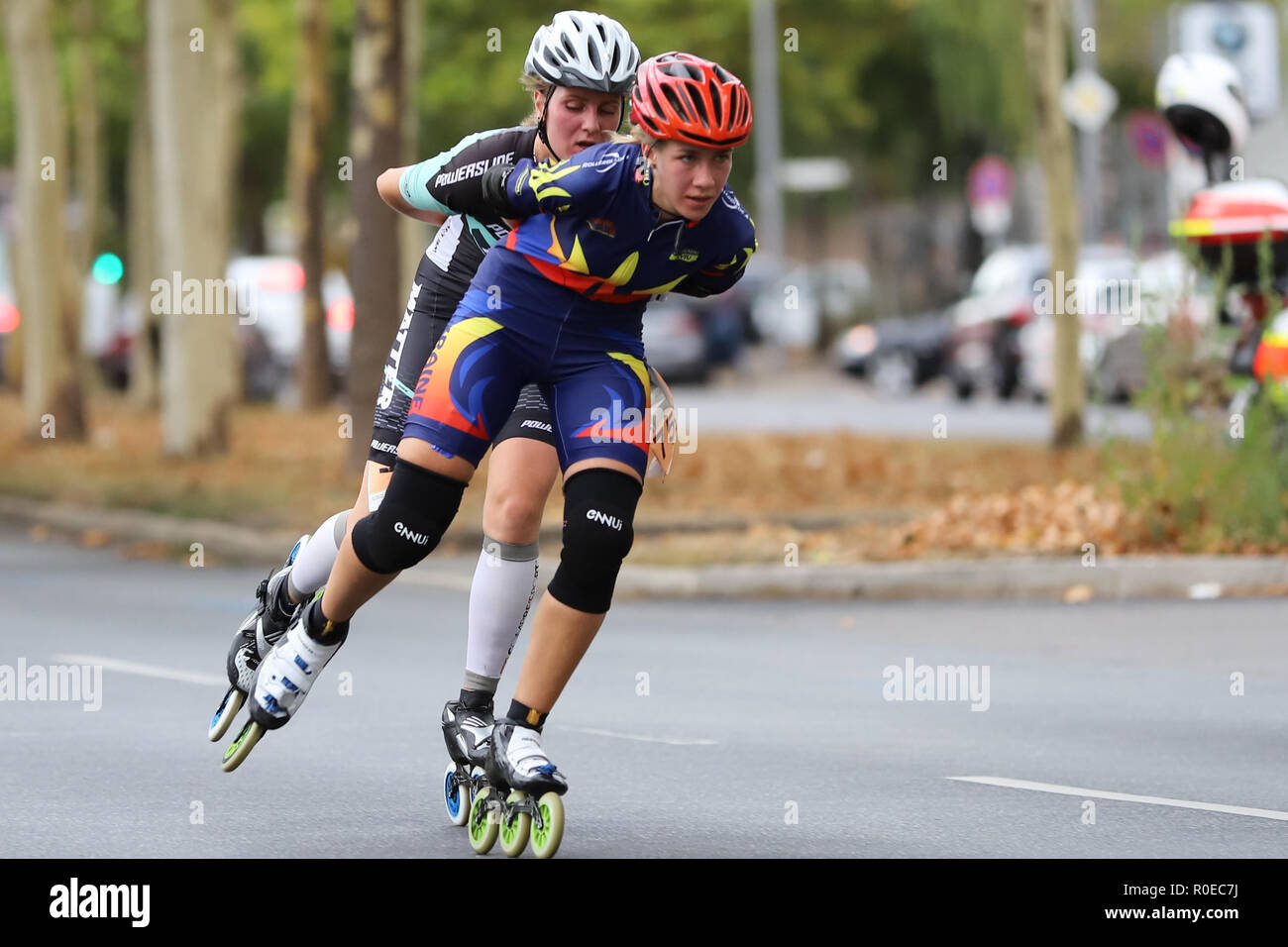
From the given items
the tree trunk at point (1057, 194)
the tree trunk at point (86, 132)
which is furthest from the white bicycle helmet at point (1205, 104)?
the tree trunk at point (86, 132)

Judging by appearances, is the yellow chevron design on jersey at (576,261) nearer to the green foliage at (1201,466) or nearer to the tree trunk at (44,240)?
the green foliage at (1201,466)

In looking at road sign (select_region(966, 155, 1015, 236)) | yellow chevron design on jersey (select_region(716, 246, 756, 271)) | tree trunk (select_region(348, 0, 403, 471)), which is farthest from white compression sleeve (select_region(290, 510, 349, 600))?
road sign (select_region(966, 155, 1015, 236))

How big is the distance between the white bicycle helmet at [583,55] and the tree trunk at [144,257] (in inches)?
941

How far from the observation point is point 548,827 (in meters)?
6.09

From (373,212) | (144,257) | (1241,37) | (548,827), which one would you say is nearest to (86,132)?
(144,257)

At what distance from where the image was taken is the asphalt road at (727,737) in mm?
6711

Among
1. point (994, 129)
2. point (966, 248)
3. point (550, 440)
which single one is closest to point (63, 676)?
point (550, 440)

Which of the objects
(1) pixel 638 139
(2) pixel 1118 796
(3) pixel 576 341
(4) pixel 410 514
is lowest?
(2) pixel 1118 796

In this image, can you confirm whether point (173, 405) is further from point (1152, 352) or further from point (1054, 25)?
point (1152, 352)

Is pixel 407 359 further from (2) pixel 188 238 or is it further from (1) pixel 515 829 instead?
(2) pixel 188 238

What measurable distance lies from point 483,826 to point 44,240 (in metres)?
18.6

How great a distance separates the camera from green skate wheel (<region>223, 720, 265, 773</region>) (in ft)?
22.4

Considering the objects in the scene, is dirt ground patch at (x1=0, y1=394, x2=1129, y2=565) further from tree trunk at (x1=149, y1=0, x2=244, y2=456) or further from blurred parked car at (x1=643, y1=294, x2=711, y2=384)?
blurred parked car at (x1=643, y1=294, x2=711, y2=384)
